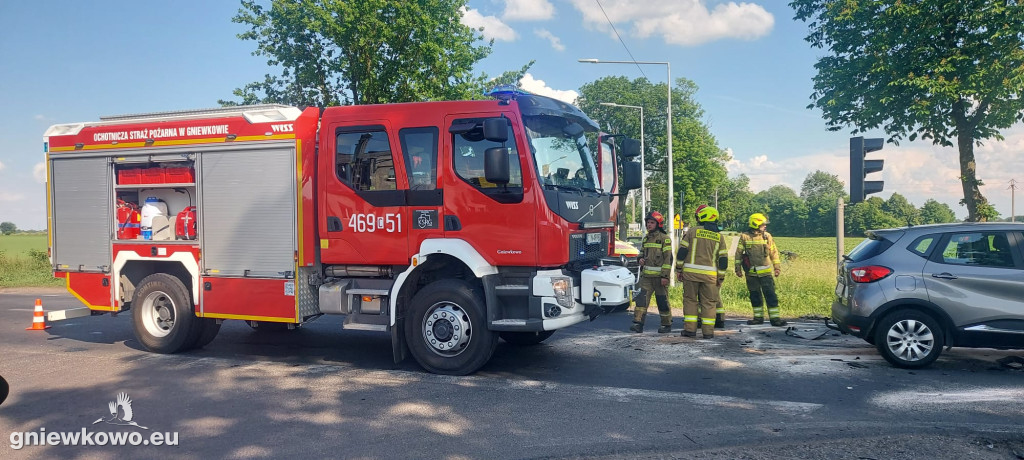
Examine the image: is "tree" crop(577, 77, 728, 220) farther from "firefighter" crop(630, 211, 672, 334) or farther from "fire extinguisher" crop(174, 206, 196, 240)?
"fire extinguisher" crop(174, 206, 196, 240)

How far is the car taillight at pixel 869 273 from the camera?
6633 mm

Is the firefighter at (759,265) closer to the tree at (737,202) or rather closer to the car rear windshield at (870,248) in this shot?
the car rear windshield at (870,248)

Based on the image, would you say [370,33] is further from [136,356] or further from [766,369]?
[766,369]

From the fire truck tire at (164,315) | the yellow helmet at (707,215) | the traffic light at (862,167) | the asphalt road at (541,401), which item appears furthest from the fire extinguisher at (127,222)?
the traffic light at (862,167)

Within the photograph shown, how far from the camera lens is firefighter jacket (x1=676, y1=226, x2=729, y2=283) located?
28.2 feet

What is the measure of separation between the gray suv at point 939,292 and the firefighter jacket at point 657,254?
8.66 ft

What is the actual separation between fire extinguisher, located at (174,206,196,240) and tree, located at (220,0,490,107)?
27.8 feet

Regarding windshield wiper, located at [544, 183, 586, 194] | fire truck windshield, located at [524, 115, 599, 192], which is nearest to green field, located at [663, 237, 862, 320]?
fire truck windshield, located at [524, 115, 599, 192]

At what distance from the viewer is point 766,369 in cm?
665

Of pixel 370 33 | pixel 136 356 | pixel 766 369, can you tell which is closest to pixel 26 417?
pixel 136 356

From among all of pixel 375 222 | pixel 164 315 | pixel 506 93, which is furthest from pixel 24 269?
pixel 506 93

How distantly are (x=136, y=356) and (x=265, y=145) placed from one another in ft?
10.3

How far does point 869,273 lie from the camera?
22.0ft

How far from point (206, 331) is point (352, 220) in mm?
2887
